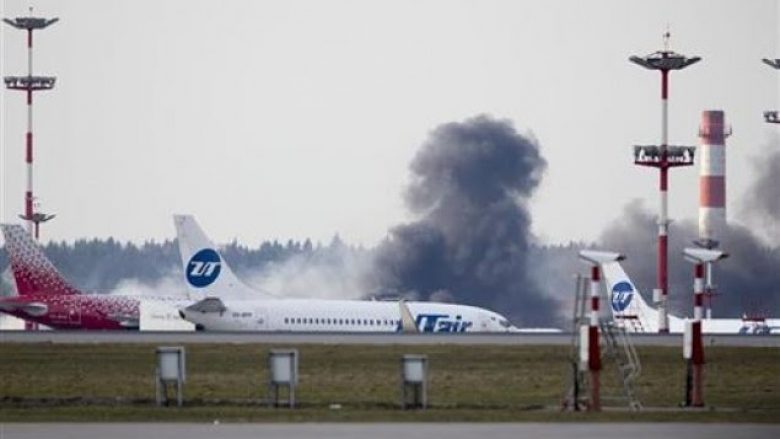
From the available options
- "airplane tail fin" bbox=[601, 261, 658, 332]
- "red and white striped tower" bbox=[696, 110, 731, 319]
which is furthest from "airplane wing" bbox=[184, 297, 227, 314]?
"red and white striped tower" bbox=[696, 110, 731, 319]

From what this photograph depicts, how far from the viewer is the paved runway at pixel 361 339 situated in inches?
3182

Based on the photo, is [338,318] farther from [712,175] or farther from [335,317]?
[712,175]

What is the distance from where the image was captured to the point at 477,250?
126m

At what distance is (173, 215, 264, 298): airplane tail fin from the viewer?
11181 cm

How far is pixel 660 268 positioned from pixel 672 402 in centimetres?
5326

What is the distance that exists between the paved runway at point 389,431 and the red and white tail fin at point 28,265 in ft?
244

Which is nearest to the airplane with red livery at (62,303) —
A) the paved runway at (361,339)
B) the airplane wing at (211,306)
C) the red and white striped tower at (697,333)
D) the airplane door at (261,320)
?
the airplane wing at (211,306)

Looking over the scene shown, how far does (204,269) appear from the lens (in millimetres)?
112062

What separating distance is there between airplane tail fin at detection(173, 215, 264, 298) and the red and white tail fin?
6904mm

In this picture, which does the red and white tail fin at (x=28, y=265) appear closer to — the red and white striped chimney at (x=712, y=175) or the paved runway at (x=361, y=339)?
the paved runway at (x=361, y=339)

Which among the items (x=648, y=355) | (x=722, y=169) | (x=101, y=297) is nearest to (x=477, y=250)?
(x=722, y=169)

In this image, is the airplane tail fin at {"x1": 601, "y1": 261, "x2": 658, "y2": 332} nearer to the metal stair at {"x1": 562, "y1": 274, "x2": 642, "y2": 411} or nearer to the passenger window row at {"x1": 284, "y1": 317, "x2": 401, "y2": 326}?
the passenger window row at {"x1": 284, "y1": 317, "x2": 401, "y2": 326}

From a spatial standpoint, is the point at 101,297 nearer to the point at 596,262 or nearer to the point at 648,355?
the point at 648,355

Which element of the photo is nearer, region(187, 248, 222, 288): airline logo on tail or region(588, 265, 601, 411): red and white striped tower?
region(588, 265, 601, 411): red and white striped tower
